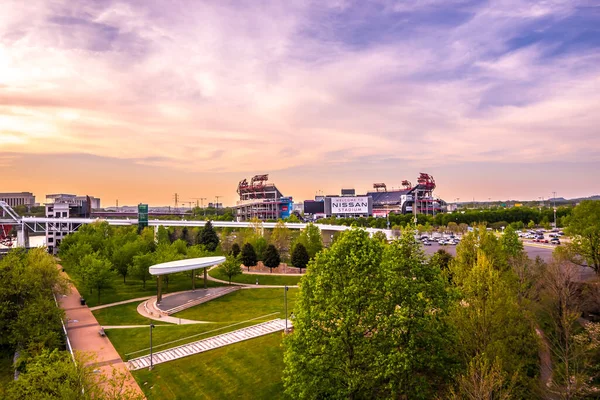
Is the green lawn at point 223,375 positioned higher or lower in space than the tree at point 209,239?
lower

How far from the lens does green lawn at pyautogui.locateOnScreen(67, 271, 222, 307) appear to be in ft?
173

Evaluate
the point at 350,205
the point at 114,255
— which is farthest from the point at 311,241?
the point at 350,205

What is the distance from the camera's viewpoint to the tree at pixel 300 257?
65.3 metres

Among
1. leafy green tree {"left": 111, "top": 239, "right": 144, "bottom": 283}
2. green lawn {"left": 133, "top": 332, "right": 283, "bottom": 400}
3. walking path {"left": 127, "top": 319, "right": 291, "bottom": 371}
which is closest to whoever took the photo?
green lawn {"left": 133, "top": 332, "right": 283, "bottom": 400}

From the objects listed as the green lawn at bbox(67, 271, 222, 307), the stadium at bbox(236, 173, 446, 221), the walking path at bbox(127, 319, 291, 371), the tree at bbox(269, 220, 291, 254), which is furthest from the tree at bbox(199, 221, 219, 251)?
the stadium at bbox(236, 173, 446, 221)

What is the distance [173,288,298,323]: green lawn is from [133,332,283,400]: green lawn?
869 cm

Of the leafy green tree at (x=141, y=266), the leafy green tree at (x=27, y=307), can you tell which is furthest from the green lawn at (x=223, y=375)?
the leafy green tree at (x=141, y=266)

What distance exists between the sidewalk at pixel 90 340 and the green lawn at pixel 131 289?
9.64 ft

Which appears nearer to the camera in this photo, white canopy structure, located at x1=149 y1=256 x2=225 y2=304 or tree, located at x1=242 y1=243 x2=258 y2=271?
white canopy structure, located at x1=149 y1=256 x2=225 y2=304

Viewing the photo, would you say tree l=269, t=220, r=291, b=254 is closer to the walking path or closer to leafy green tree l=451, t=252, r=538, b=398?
the walking path

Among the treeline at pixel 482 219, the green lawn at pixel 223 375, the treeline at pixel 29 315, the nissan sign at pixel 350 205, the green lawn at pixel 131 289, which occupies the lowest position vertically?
the green lawn at pixel 223 375

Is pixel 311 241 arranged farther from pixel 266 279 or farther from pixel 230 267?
pixel 230 267

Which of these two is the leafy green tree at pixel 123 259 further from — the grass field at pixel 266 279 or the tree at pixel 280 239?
the tree at pixel 280 239

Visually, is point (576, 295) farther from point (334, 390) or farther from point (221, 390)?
point (221, 390)
